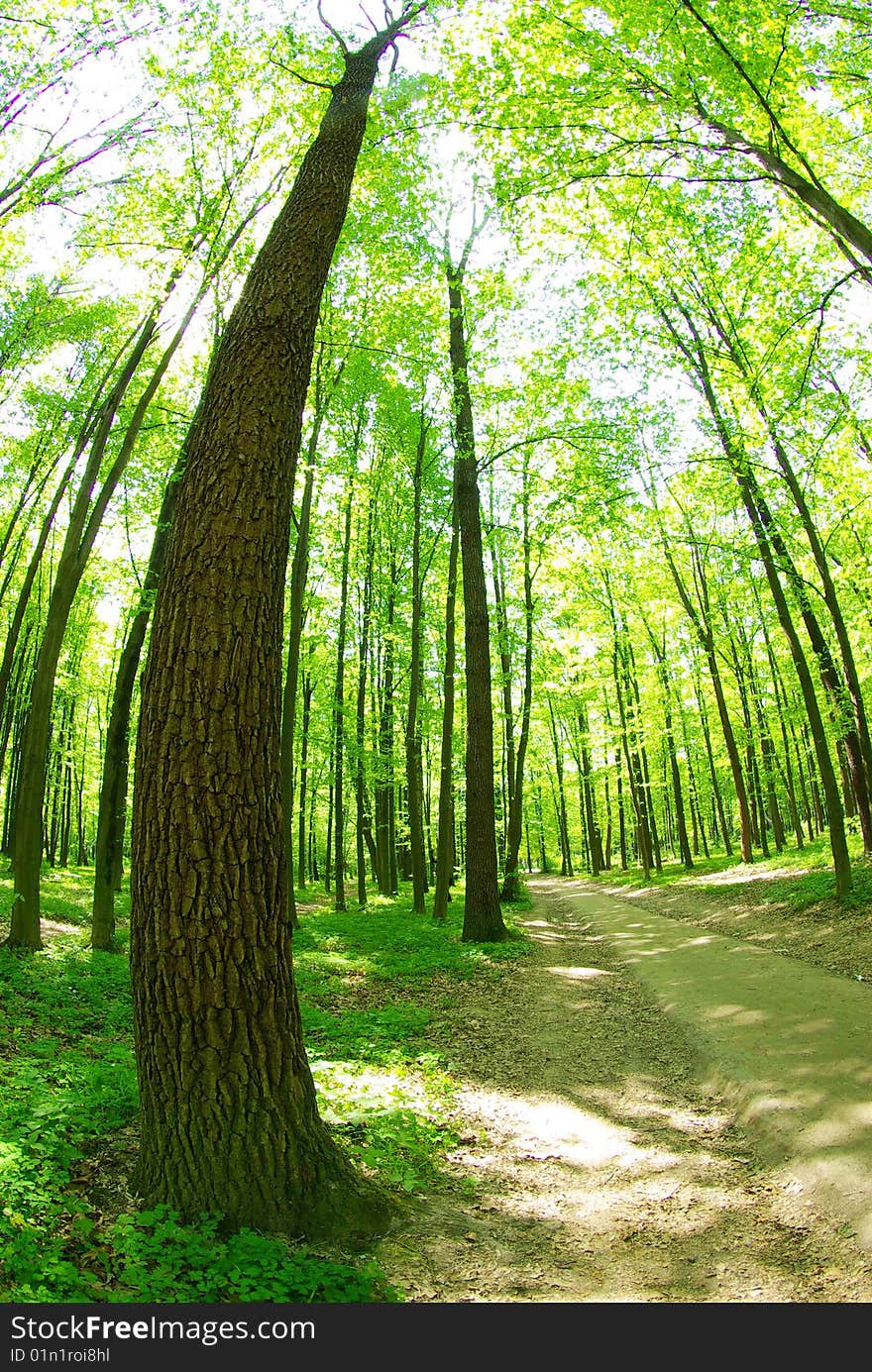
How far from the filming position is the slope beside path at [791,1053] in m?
3.91

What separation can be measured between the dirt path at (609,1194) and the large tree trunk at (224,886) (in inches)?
23.6

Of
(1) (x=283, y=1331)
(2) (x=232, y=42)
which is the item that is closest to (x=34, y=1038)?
(1) (x=283, y=1331)

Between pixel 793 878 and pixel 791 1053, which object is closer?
pixel 791 1053

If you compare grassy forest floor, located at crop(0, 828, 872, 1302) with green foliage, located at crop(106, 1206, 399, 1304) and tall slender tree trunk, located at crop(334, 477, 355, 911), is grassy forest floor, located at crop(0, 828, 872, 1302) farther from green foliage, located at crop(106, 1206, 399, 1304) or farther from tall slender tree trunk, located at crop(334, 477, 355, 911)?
tall slender tree trunk, located at crop(334, 477, 355, 911)

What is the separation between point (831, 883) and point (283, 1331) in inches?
510

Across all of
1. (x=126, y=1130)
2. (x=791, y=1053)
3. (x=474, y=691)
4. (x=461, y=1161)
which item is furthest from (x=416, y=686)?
(x=126, y=1130)

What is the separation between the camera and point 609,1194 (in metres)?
4.00

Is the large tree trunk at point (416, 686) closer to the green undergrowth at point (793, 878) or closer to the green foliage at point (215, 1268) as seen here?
the green undergrowth at point (793, 878)

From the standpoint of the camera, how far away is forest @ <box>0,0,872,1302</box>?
3.25 m

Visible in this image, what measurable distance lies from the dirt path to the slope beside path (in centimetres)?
11

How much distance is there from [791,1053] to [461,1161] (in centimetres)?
292

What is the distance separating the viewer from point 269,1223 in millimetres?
3135

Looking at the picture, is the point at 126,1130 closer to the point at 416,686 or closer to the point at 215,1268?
the point at 215,1268

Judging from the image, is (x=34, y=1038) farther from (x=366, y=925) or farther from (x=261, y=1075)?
(x=366, y=925)
